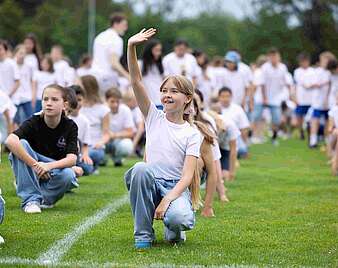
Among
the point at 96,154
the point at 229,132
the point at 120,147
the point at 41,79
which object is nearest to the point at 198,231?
the point at 229,132

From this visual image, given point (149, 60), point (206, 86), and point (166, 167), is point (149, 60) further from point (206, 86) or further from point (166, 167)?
point (166, 167)

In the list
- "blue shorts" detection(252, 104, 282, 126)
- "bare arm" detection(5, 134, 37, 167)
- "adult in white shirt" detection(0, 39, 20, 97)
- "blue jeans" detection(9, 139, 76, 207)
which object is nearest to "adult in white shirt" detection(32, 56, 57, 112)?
"adult in white shirt" detection(0, 39, 20, 97)

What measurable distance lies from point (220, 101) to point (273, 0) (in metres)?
47.5

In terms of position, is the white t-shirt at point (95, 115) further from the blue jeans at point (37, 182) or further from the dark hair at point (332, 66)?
the dark hair at point (332, 66)

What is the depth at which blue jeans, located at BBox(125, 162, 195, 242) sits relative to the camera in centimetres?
712

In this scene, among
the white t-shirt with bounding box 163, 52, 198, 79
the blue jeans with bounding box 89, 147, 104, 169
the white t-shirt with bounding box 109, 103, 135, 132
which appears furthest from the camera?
the white t-shirt with bounding box 163, 52, 198, 79

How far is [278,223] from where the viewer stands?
8.87m

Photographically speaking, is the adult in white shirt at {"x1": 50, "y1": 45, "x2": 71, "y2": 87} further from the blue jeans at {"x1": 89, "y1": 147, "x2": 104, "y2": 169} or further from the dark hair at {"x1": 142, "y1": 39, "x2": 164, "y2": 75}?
the blue jeans at {"x1": 89, "y1": 147, "x2": 104, "y2": 169}

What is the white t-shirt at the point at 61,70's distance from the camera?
19.3 metres

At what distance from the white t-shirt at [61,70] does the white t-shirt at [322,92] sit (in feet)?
18.2

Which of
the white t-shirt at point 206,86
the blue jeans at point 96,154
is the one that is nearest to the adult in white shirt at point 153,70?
the blue jeans at point 96,154

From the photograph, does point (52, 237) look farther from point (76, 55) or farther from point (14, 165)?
point (76, 55)

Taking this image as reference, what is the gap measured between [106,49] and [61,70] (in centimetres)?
326

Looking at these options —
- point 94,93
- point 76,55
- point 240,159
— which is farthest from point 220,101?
point 76,55
